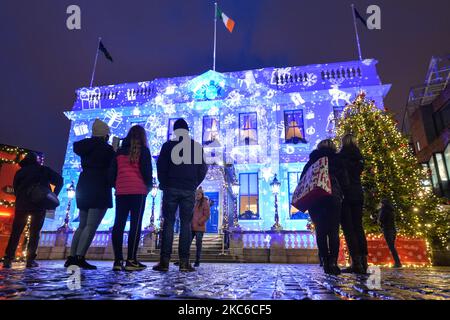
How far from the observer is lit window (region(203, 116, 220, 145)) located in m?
17.0

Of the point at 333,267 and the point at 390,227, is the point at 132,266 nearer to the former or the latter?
the point at 333,267

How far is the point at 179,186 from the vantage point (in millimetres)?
3971

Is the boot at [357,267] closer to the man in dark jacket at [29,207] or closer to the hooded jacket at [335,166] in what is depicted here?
the hooded jacket at [335,166]

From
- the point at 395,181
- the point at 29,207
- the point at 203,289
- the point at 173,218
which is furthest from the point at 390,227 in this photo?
the point at 29,207

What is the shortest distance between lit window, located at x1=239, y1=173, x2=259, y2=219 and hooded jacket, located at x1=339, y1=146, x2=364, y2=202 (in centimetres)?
1119

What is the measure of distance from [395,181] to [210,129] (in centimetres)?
1062

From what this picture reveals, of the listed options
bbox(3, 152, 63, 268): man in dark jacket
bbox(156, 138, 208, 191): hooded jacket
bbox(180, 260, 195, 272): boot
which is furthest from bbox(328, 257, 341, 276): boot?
bbox(3, 152, 63, 268): man in dark jacket

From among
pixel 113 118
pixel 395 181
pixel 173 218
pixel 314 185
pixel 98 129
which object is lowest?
pixel 173 218

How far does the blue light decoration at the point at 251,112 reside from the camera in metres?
15.5

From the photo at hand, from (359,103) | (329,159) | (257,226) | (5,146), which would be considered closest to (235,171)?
(257,226)

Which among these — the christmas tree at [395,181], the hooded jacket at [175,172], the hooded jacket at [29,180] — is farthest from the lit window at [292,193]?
the hooded jacket at [29,180]

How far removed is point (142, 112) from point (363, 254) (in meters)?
16.7

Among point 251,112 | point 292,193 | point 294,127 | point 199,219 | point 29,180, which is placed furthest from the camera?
point 251,112
